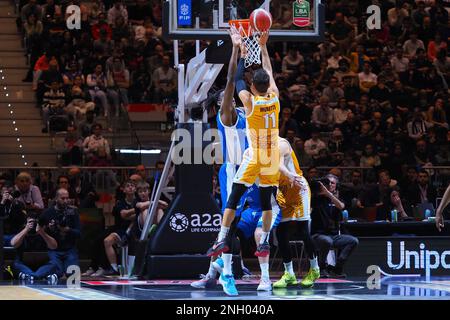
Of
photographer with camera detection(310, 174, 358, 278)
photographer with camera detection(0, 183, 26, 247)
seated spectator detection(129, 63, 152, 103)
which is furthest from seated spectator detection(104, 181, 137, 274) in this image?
seated spectator detection(129, 63, 152, 103)

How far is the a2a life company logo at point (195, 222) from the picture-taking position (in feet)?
46.9

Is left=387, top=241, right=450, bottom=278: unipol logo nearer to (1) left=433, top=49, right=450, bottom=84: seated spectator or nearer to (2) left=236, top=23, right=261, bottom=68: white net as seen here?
(2) left=236, top=23, right=261, bottom=68: white net

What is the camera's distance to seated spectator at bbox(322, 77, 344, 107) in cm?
2313

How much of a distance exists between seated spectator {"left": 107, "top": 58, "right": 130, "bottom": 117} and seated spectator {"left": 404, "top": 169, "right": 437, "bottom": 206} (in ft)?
20.4

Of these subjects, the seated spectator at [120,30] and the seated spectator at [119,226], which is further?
the seated spectator at [120,30]

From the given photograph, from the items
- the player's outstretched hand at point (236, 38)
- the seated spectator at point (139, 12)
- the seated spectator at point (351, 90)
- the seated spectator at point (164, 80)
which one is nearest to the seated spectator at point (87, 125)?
the seated spectator at point (164, 80)

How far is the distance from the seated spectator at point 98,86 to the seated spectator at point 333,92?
15.7 feet

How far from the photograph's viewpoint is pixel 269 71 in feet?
38.5

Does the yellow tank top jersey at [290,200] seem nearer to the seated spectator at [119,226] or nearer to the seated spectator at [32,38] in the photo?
the seated spectator at [119,226]

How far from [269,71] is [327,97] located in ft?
37.6

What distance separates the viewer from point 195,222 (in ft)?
47.1

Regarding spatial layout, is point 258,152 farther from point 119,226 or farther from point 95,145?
point 95,145
